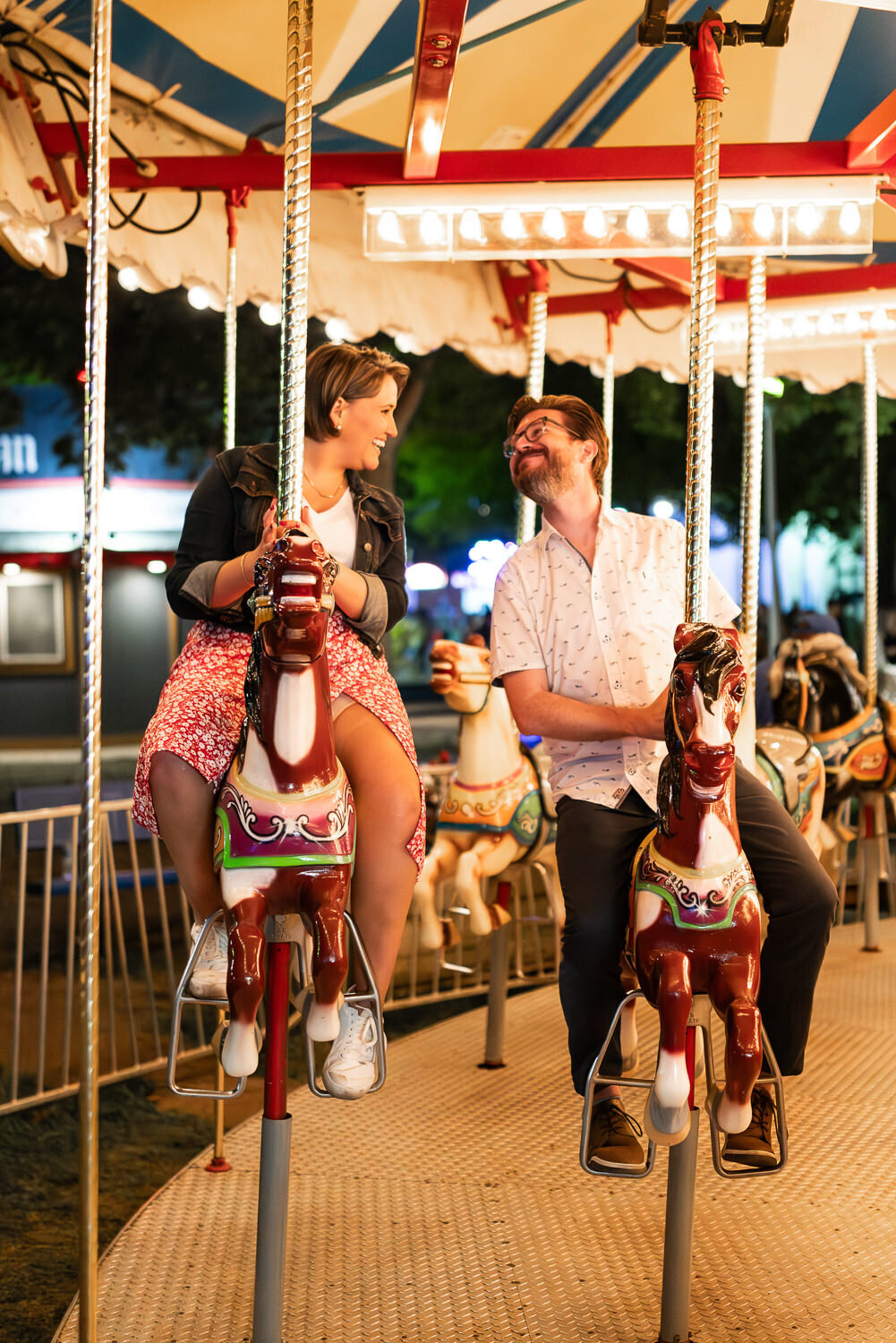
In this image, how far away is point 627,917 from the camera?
2.74 m

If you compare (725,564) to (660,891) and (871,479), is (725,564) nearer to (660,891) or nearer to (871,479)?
(871,479)

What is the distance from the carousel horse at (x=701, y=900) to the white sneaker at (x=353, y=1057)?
0.55 m

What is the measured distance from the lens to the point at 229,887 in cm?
226

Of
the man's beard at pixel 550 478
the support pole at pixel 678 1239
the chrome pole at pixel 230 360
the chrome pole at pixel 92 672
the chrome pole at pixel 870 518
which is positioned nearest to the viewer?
the chrome pole at pixel 92 672

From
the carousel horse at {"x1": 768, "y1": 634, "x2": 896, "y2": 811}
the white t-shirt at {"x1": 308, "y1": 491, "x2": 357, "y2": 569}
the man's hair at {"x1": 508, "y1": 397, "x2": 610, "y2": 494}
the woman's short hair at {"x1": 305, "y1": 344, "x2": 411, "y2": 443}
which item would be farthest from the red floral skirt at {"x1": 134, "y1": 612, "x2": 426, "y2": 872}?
the carousel horse at {"x1": 768, "y1": 634, "x2": 896, "y2": 811}

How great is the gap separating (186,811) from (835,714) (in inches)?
149

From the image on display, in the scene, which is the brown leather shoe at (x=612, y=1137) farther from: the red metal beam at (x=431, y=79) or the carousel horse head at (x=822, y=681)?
the carousel horse head at (x=822, y=681)

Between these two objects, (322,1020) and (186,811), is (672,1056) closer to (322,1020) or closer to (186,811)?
(322,1020)

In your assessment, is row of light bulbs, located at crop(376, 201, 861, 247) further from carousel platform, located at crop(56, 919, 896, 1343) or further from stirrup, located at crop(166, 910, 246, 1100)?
carousel platform, located at crop(56, 919, 896, 1343)

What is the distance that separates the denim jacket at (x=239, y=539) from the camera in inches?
108

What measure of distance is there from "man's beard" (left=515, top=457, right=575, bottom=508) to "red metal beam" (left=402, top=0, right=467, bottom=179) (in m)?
0.97

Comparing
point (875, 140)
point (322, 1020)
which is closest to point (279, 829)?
point (322, 1020)

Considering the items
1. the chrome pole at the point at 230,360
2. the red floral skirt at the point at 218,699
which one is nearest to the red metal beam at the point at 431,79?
the chrome pole at the point at 230,360

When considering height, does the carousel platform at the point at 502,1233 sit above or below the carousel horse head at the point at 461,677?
below
